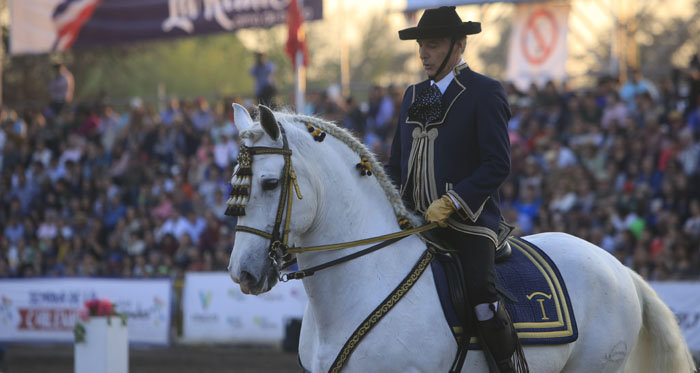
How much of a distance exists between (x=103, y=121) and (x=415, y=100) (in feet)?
57.7

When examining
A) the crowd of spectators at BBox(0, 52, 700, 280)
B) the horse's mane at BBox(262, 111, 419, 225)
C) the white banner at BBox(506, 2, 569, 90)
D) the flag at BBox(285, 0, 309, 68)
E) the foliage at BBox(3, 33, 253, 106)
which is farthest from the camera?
the foliage at BBox(3, 33, 253, 106)

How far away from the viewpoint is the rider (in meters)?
4.77

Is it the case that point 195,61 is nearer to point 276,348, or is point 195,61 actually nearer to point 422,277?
point 276,348

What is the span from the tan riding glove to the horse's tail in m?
1.91

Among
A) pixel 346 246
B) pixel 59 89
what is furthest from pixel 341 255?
pixel 59 89

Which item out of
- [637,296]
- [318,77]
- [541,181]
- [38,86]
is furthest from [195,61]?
[637,296]

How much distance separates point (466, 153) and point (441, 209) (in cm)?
42

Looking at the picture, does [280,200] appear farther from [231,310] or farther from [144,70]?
[144,70]

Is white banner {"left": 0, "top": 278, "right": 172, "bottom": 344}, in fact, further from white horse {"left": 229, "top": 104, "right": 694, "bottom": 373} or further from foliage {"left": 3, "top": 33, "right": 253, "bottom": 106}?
foliage {"left": 3, "top": 33, "right": 253, "bottom": 106}

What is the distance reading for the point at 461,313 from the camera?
477 centimetres

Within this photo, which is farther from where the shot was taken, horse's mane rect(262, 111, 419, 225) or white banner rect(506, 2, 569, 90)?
white banner rect(506, 2, 569, 90)

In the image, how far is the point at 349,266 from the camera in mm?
4711

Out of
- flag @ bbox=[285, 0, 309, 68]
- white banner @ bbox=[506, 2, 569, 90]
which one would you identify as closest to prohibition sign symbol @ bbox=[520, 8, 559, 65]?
white banner @ bbox=[506, 2, 569, 90]

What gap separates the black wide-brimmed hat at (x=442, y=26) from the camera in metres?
4.93
